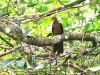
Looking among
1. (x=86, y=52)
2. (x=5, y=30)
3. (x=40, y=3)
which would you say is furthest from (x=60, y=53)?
(x=5, y=30)

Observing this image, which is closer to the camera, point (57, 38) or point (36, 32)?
point (57, 38)

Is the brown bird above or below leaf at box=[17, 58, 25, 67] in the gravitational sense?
below

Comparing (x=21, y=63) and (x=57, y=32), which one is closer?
(x=21, y=63)

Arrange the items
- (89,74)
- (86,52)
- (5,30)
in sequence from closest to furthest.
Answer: (5,30), (89,74), (86,52)

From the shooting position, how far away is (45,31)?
2262 mm

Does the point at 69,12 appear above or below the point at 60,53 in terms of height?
above

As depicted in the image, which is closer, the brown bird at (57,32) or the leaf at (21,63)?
the leaf at (21,63)

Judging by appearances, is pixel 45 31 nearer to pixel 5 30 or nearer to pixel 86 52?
pixel 86 52

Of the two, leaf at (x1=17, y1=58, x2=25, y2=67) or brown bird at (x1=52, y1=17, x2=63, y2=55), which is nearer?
leaf at (x1=17, y1=58, x2=25, y2=67)

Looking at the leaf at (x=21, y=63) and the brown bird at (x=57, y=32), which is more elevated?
the leaf at (x=21, y=63)

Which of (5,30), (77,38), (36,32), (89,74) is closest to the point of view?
(5,30)

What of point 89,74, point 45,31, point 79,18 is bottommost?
point 89,74

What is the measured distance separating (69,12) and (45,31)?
31 centimetres

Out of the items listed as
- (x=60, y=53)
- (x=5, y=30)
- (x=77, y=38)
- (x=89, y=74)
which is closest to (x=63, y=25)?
(x=60, y=53)
